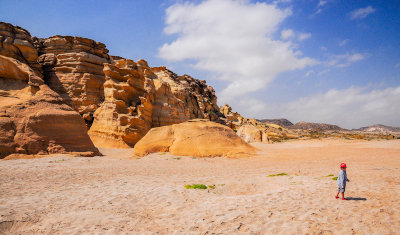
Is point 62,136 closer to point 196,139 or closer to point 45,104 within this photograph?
point 45,104

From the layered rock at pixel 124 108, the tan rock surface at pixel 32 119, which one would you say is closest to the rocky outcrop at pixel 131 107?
the layered rock at pixel 124 108

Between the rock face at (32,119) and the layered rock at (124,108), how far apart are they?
23.5 feet

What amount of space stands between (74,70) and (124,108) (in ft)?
43.9

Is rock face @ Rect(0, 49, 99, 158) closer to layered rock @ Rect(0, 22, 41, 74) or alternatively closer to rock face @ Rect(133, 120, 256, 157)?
rock face @ Rect(133, 120, 256, 157)

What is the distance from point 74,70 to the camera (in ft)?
109

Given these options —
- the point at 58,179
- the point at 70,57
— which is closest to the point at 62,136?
the point at 58,179

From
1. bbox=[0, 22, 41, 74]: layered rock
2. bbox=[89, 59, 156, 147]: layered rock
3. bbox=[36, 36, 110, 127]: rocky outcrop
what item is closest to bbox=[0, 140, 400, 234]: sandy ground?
bbox=[89, 59, 156, 147]: layered rock

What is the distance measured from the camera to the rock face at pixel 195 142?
54.9 feet

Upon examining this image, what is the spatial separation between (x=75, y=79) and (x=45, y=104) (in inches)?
707

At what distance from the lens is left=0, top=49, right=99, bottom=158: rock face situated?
14.3m

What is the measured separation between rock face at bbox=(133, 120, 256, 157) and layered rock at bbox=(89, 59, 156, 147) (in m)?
6.97

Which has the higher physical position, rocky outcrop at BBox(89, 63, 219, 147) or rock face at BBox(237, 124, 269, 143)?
rocky outcrop at BBox(89, 63, 219, 147)

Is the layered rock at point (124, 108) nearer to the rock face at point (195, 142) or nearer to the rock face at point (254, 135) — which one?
the rock face at point (195, 142)

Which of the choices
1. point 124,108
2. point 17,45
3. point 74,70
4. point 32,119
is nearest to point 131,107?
point 124,108
